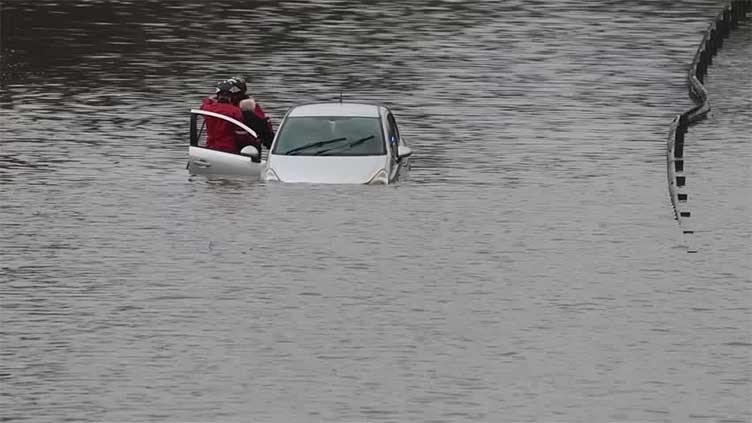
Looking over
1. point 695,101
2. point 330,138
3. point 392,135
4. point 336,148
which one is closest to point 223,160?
point 330,138

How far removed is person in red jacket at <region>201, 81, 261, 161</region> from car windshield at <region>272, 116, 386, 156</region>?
2.32 ft

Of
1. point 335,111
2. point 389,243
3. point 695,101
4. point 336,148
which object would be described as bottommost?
point 695,101

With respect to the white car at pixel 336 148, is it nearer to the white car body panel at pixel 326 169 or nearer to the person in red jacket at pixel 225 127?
the white car body panel at pixel 326 169

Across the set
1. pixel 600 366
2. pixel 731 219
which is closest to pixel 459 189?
pixel 731 219

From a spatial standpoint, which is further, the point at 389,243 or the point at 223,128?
the point at 223,128

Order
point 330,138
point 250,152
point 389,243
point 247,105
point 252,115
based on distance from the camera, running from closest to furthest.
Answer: point 389,243 → point 330,138 → point 250,152 → point 247,105 → point 252,115

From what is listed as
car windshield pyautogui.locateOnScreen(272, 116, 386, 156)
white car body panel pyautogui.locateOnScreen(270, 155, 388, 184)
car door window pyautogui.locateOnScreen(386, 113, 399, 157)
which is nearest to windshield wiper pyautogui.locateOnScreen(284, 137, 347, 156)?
car windshield pyautogui.locateOnScreen(272, 116, 386, 156)

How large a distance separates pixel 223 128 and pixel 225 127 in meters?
0.03

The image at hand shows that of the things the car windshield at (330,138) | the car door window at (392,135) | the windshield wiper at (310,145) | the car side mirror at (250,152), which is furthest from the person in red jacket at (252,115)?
the car door window at (392,135)

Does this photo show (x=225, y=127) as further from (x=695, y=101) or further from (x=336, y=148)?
(x=695, y=101)

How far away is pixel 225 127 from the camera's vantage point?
112 ft

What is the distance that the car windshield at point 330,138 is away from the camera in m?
33.2

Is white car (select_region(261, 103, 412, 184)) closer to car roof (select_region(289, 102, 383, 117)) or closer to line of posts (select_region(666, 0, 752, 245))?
car roof (select_region(289, 102, 383, 117))

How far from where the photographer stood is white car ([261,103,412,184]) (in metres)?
32.6
